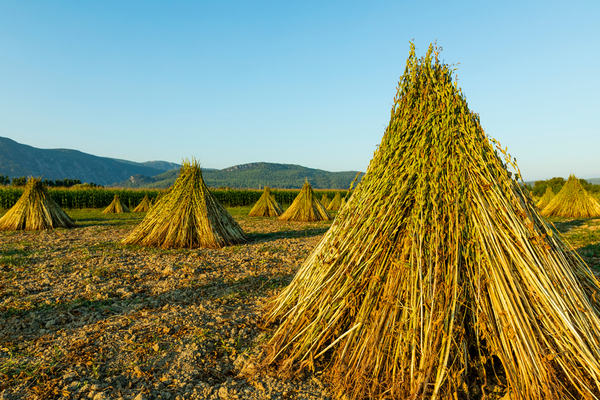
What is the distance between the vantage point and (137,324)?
139 inches

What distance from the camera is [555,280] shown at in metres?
2.17

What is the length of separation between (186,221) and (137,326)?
16.3 feet

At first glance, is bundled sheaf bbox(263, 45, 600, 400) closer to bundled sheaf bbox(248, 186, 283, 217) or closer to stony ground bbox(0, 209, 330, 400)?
stony ground bbox(0, 209, 330, 400)

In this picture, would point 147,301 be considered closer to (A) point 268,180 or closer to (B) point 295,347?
(B) point 295,347

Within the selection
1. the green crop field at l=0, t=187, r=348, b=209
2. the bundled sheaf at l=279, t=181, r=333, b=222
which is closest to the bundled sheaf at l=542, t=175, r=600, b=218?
the bundled sheaf at l=279, t=181, r=333, b=222

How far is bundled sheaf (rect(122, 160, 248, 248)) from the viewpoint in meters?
8.15

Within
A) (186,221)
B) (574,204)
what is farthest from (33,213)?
(574,204)

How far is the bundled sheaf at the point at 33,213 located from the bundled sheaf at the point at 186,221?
5.46m

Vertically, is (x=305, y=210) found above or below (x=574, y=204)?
below

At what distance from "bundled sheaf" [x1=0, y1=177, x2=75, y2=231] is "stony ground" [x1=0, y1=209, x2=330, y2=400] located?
5.04 meters

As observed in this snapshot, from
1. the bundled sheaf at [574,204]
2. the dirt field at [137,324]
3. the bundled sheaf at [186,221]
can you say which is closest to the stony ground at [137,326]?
the dirt field at [137,324]

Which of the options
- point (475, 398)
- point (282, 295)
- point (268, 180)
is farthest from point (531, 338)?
point (268, 180)

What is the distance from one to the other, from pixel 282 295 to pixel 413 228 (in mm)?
1535

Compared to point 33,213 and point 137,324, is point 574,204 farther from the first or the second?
point 33,213
